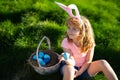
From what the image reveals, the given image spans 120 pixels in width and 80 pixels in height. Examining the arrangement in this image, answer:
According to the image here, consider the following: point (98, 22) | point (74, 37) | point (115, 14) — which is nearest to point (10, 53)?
point (74, 37)

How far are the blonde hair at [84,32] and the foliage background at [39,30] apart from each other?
547mm

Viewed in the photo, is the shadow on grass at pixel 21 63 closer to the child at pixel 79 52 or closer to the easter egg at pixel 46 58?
the easter egg at pixel 46 58

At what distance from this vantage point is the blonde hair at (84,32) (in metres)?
4.03

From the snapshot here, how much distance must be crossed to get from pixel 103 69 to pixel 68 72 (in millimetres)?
431

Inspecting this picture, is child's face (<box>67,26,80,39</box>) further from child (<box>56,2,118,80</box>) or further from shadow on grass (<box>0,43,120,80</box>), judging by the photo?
shadow on grass (<box>0,43,120,80</box>)

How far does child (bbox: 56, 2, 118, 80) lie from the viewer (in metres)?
4.05

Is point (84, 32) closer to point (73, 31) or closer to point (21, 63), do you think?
point (73, 31)

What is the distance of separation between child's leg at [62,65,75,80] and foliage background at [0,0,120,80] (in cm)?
41

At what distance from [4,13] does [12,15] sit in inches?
5.4

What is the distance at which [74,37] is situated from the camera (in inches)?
A: 164

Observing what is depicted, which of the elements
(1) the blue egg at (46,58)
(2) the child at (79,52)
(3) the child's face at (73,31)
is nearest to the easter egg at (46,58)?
(1) the blue egg at (46,58)

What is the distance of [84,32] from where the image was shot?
13.5 ft

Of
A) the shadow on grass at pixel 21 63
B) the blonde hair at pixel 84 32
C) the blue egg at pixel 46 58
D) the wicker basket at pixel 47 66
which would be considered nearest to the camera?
the blonde hair at pixel 84 32

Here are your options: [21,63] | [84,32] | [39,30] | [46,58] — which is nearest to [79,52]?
[84,32]
